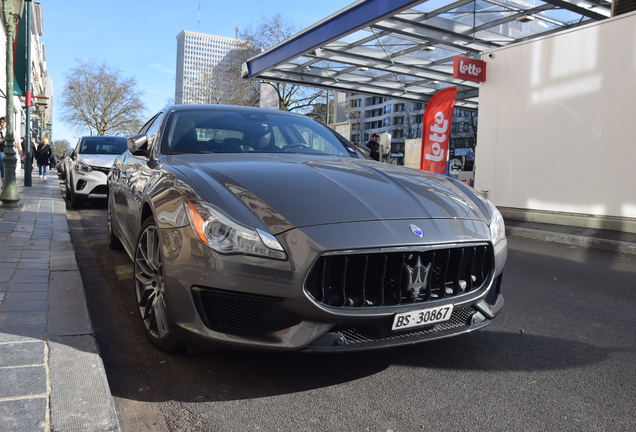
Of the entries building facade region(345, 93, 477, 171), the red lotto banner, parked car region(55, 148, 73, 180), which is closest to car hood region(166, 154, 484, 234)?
the red lotto banner

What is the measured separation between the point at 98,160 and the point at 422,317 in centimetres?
970

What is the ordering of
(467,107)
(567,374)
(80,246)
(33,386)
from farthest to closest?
(467,107), (80,246), (567,374), (33,386)

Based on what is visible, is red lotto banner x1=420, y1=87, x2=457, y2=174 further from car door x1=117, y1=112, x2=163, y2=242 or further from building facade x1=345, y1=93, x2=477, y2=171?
building facade x1=345, y1=93, x2=477, y2=171

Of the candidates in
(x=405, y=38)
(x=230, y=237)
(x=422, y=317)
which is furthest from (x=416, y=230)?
(x=405, y=38)

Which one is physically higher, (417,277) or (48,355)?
(417,277)

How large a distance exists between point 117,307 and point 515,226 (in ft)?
24.6

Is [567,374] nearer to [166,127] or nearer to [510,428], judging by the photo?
[510,428]

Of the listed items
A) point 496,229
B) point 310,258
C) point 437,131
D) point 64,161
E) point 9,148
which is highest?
point 437,131

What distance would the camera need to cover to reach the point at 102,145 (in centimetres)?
1222

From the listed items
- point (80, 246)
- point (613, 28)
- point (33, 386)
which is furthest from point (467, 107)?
point (33, 386)

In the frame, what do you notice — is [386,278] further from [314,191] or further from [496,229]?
[496,229]

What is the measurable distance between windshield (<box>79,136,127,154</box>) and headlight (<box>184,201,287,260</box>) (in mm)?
10161

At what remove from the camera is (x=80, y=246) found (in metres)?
6.42

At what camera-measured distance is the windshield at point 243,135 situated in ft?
12.6
